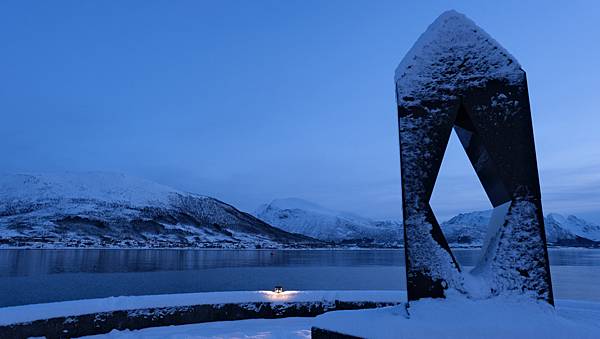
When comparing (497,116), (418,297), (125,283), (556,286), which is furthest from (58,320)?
(556,286)

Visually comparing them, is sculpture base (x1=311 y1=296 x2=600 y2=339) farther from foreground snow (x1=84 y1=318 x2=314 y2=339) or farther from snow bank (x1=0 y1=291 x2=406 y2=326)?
snow bank (x1=0 y1=291 x2=406 y2=326)

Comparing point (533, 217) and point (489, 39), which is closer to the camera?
point (533, 217)

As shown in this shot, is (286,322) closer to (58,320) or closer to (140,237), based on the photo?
(58,320)

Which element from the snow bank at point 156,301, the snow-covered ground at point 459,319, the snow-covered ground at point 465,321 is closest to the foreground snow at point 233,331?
the snow bank at point 156,301

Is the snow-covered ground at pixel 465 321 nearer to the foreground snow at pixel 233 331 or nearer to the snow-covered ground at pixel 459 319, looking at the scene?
the snow-covered ground at pixel 459 319

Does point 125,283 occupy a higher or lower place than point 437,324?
lower

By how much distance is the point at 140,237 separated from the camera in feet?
627

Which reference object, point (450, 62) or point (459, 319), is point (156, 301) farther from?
point (450, 62)

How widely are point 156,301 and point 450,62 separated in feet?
32.9

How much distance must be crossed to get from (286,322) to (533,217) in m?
7.72

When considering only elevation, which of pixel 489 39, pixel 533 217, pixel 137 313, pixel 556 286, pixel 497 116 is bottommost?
pixel 556 286

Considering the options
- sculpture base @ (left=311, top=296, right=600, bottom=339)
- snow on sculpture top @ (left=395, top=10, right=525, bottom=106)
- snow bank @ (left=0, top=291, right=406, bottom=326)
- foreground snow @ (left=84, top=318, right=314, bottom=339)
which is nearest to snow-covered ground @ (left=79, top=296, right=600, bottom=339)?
sculpture base @ (left=311, top=296, right=600, bottom=339)

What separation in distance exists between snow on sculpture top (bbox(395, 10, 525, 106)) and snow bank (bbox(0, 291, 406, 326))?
7749 millimetres

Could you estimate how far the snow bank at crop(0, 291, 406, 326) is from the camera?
1017 centimetres
